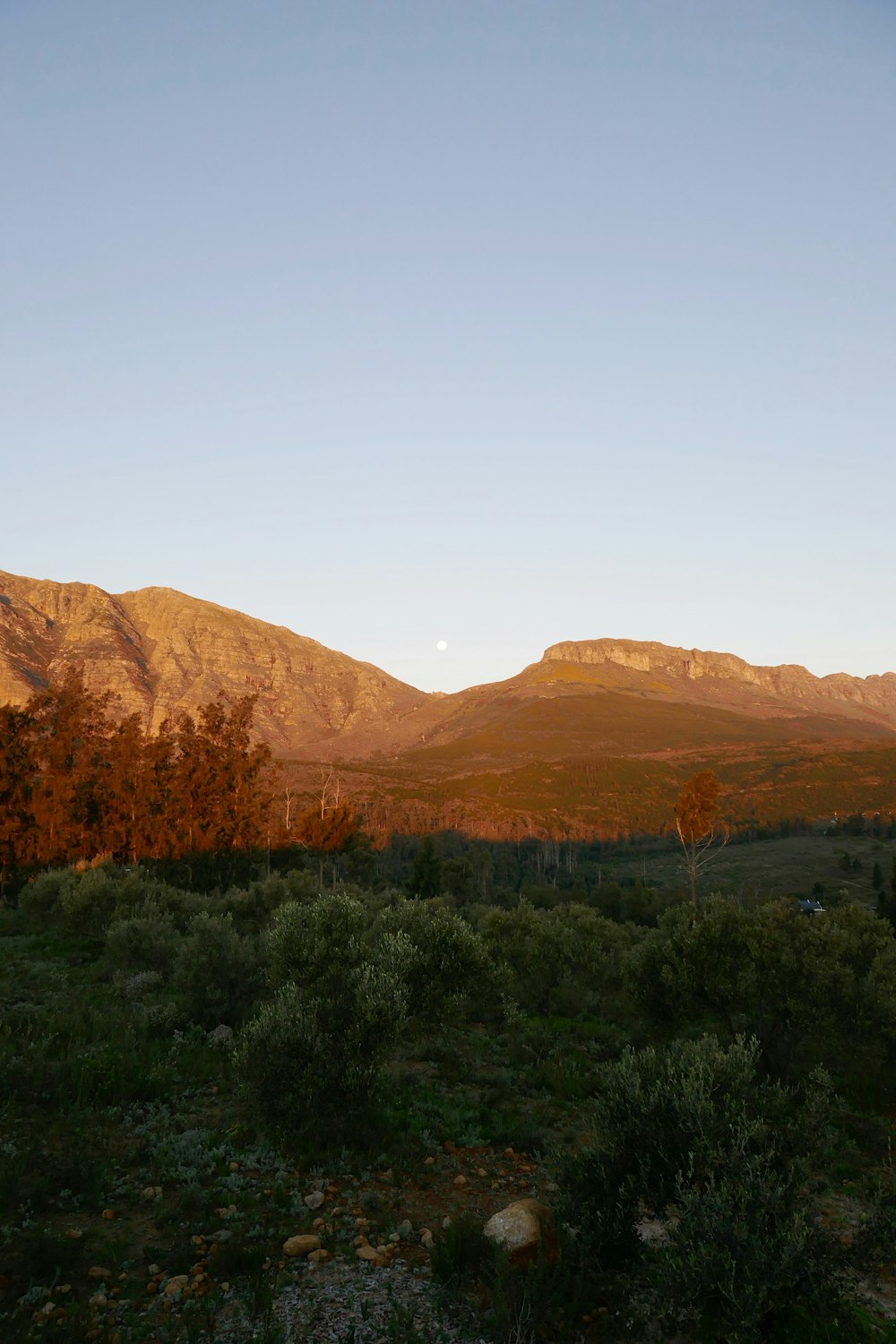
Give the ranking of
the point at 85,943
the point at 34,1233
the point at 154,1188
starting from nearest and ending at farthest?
the point at 34,1233
the point at 154,1188
the point at 85,943

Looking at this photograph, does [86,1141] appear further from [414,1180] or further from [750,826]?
[750,826]

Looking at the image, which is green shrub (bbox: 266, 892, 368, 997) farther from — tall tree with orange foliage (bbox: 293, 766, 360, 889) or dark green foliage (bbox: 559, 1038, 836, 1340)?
tall tree with orange foliage (bbox: 293, 766, 360, 889)

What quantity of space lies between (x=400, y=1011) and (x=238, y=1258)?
620cm

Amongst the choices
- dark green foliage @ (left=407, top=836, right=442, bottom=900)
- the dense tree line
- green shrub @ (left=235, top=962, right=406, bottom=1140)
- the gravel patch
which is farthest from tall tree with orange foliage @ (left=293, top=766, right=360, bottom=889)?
the gravel patch

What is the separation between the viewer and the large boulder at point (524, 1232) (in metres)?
9.84

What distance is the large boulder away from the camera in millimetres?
9836

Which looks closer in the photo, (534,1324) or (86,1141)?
(534,1324)

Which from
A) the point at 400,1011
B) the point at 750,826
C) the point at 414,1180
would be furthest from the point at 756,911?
the point at 750,826

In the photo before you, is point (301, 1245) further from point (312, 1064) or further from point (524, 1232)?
point (312, 1064)

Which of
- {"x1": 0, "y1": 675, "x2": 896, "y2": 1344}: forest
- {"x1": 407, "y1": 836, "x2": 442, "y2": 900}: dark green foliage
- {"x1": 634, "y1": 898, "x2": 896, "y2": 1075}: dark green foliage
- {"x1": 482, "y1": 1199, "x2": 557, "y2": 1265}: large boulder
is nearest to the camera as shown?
{"x1": 0, "y1": 675, "x2": 896, "y2": 1344}: forest

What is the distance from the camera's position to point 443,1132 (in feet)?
49.3

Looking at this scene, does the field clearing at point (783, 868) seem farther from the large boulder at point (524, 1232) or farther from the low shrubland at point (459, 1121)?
the large boulder at point (524, 1232)

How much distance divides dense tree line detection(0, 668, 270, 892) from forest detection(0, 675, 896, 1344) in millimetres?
21226

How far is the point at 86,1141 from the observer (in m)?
12.8
